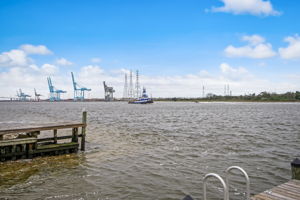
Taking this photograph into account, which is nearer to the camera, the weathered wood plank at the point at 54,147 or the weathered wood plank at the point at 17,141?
the weathered wood plank at the point at 17,141

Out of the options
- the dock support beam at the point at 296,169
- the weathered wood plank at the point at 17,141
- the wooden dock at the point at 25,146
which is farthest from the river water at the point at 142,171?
the dock support beam at the point at 296,169

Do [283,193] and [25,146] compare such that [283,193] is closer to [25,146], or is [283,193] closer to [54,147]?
[54,147]

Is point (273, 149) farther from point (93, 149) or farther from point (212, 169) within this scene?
point (93, 149)

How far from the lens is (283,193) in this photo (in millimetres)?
5883

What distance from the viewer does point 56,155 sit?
13906 mm

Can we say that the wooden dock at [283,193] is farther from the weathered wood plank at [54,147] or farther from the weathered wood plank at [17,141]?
the weathered wood plank at [54,147]

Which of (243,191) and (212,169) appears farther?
(212,169)

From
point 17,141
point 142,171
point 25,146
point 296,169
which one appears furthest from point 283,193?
point 25,146

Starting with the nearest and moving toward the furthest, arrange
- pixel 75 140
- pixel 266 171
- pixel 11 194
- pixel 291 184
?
1. pixel 291 184
2. pixel 11 194
3. pixel 266 171
4. pixel 75 140

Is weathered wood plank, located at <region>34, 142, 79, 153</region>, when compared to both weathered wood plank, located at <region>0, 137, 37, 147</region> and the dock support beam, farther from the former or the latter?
the dock support beam

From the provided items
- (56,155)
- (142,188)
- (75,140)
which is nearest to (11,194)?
(142,188)

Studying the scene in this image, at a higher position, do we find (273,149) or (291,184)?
(291,184)

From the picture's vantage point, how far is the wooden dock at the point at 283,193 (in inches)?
222

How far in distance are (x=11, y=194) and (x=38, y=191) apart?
33.7 inches
